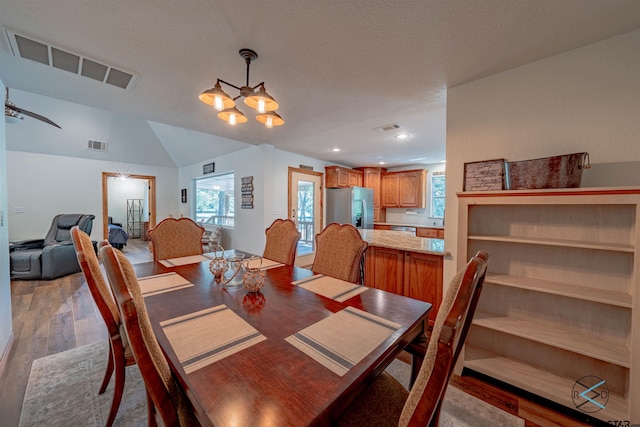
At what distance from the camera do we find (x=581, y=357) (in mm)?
1600

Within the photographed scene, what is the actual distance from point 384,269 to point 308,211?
281 cm

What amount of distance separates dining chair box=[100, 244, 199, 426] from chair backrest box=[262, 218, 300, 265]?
151 cm

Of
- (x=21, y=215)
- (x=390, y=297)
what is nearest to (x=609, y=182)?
(x=390, y=297)

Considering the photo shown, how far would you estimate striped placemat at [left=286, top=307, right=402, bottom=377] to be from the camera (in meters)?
0.83

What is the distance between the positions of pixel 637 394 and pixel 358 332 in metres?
1.58

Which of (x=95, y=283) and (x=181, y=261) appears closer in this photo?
(x=95, y=283)

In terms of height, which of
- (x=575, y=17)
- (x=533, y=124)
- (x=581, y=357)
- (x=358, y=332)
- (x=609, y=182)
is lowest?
(x=581, y=357)

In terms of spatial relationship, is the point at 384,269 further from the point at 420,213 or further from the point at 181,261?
the point at 420,213

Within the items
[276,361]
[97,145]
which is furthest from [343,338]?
[97,145]

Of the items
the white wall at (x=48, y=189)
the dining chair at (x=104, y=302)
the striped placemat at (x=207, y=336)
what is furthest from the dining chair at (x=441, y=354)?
the white wall at (x=48, y=189)

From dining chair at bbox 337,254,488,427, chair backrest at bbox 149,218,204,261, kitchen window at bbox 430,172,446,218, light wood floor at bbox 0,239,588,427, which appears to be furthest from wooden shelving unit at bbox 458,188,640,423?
kitchen window at bbox 430,172,446,218

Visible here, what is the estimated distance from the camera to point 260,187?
432 cm

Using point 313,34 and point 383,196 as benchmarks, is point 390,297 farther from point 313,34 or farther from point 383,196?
point 383,196

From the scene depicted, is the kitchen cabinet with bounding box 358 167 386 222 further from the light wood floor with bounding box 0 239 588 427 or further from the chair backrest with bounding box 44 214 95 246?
the chair backrest with bounding box 44 214 95 246
